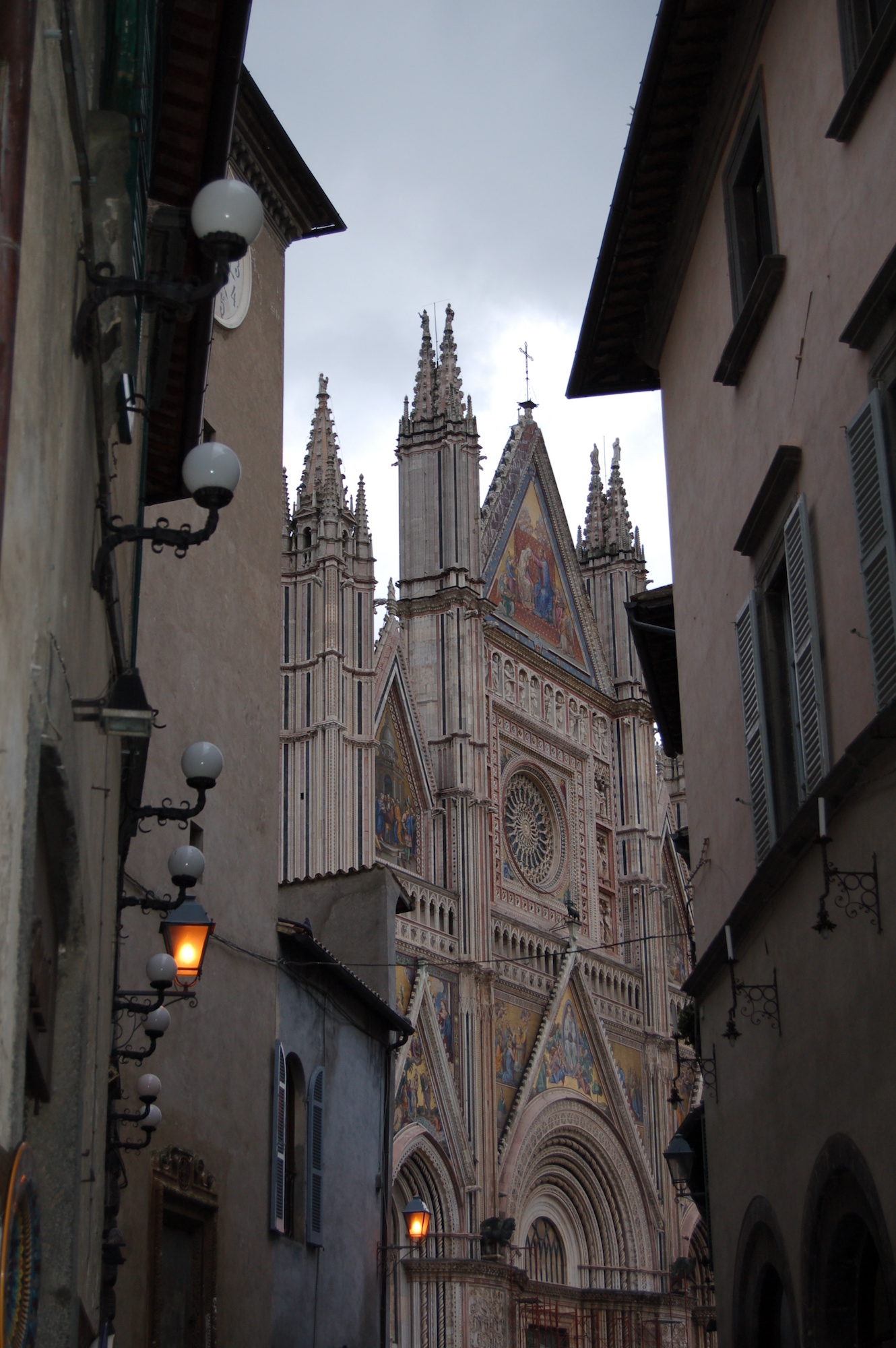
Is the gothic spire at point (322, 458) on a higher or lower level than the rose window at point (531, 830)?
higher

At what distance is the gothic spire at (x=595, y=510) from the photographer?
44969 millimetres

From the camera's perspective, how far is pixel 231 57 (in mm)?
8023

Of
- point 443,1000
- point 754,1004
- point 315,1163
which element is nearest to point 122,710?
point 754,1004

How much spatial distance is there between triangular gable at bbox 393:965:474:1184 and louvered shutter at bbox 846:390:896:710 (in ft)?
81.7

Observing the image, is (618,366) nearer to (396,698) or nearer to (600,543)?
(396,698)

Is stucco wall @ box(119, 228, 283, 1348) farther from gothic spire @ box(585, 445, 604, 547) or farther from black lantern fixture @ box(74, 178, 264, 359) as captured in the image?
gothic spire @ box(585, 445, 604, 547)

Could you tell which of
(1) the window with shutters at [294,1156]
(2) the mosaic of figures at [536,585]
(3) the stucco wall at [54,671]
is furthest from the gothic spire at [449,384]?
(3) the stucco wall at [54,671]

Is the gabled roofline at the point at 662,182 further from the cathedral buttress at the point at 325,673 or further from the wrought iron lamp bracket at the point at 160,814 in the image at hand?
the cathedral buttress at the point at 325,673

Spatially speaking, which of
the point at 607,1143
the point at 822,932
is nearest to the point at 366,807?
the point at 607,1143

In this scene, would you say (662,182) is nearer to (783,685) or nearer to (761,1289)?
(783,685)

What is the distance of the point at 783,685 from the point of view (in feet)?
30.0

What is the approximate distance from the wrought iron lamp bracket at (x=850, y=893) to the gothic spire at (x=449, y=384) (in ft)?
101

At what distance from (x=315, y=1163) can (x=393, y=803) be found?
64.2ft

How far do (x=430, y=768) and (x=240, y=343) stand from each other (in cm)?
2092
